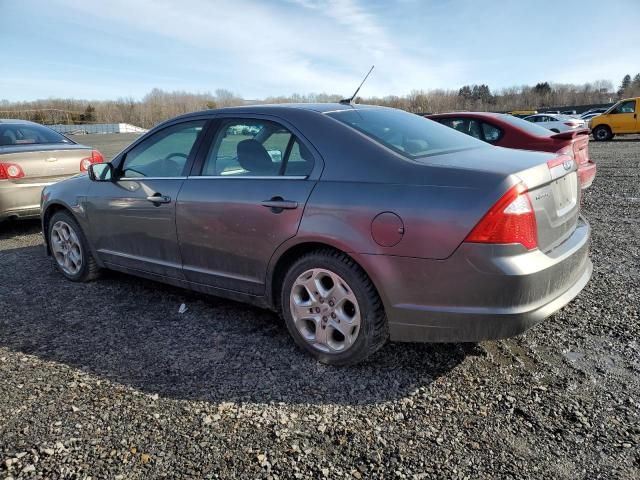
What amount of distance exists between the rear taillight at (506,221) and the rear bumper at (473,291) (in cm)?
4

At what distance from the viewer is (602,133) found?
22047 mm

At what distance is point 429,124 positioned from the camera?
3668mm

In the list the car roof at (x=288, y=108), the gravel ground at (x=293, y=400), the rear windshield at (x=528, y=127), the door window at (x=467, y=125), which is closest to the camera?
the gravel ground at (x=293, y=400)

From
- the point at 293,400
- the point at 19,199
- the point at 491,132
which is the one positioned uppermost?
the point at 491,132

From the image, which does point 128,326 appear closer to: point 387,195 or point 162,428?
point 162,428

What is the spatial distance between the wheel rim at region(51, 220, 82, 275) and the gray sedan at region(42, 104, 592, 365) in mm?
905

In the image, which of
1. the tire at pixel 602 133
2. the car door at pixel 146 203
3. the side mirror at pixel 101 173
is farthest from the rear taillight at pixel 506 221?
the tire at pixel 602 133

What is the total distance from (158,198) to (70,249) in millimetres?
1612

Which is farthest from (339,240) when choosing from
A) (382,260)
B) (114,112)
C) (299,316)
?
(114,112)

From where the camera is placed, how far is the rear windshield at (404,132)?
9.78 feet

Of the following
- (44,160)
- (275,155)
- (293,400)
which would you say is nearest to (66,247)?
(44,160)

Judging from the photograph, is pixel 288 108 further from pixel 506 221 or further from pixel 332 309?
pixel 506 221

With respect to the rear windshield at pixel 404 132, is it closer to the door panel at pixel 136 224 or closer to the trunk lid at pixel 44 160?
the door panel at pixel 136 224

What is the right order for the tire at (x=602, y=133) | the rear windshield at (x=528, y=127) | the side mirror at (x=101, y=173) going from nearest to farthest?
the side mirror at (x=101, y=173) → the rear windshield at (x=528, y=127) → the tire at (x=602, y=133)
